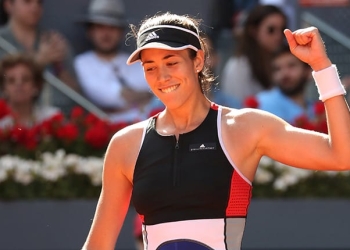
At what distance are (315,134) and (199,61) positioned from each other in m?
0.54

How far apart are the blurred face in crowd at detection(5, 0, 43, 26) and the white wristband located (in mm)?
4836

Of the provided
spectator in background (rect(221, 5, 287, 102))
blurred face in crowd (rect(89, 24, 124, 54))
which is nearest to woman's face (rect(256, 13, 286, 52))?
spectator in background (rect(221, 5, 287, 102))

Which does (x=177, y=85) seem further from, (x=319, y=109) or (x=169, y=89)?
(x=319, y=109)

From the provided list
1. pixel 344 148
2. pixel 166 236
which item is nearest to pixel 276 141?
pixel 344 148

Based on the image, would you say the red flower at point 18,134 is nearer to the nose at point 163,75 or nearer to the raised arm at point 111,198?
the raised arm at point 111,198

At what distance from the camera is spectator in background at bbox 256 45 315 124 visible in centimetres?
736

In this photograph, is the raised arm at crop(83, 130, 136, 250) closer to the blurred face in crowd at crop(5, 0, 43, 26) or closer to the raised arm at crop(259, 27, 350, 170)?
→ the raised arm at crop(259, 27, 350, 170)

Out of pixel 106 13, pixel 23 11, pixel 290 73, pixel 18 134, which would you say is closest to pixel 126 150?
pixel 18 134

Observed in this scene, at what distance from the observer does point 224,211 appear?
345 centimetres

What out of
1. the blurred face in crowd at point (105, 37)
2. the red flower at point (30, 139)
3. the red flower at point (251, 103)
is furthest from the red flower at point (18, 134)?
the red flower at point (251, 103)

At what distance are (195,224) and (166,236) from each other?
0.12 metres

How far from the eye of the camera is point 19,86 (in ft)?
24.1

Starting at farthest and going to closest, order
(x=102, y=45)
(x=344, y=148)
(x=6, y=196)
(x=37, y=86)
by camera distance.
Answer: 1. (x=102, y=45)
2. (x=37, y=86)
3. (x=6, y=196)
4. (x=344, y=148)

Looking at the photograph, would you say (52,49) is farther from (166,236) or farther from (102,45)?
(166,236)
